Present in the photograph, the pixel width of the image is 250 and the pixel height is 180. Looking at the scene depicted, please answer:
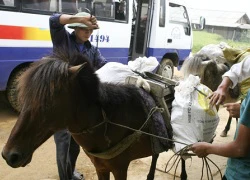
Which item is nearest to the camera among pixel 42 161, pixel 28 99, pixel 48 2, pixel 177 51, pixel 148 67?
pixel 28 99

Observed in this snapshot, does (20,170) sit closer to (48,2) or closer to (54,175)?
(54,175)

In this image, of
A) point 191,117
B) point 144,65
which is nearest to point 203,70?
point 144,65

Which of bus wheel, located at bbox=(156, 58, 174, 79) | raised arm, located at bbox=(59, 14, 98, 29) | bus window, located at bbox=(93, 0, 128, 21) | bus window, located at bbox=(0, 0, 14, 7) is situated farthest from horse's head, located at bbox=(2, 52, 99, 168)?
bus wheel, located at bbox=(156, 58, 174, 79)

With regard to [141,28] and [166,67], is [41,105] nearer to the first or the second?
[141,28]

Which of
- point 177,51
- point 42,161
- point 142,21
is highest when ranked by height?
point 142,21

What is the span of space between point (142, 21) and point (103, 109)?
670cm

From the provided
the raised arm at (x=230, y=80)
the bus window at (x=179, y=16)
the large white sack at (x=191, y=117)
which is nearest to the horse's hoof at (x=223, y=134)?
the large white sack at (x=191, y=117)

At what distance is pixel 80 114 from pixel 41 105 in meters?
0.35

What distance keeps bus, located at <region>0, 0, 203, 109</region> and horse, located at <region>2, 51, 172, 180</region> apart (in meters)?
0.57

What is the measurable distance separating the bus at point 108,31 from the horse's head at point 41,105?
0.59 metres

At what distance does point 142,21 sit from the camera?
830 cm

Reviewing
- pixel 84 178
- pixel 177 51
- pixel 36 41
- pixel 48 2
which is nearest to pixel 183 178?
pixel 84 178

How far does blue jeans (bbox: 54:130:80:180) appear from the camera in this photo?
108 inches

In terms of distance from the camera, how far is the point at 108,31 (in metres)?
6.72
